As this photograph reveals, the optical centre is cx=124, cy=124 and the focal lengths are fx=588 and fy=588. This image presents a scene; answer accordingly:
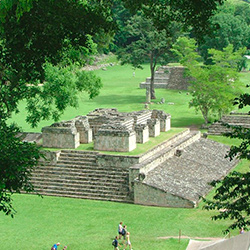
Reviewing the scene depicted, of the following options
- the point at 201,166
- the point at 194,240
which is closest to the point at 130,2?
the point at 194,240

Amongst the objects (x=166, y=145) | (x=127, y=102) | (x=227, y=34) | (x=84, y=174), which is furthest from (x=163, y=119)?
(x=227, y=34)

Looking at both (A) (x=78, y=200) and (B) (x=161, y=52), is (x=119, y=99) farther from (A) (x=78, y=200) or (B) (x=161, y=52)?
(A) (x=78, y=200)

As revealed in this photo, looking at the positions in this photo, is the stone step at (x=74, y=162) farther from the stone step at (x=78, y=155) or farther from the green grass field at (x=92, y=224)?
the green grass field at (x=92, y=224)

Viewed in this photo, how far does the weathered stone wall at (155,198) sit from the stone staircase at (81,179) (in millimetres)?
587

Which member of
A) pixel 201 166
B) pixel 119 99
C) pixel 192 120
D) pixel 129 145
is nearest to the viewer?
pixel 129 145

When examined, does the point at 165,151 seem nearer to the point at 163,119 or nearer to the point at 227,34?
the point at 163,119

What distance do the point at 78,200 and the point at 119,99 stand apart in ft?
87.1

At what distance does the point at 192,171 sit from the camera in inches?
1092

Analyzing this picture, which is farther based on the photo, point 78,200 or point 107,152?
point 107,152

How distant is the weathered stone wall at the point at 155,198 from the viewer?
24317 mm

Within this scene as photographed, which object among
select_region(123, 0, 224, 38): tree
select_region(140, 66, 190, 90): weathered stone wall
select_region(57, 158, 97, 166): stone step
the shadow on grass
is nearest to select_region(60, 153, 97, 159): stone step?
select_region(57, 158, 97, 166): stone step

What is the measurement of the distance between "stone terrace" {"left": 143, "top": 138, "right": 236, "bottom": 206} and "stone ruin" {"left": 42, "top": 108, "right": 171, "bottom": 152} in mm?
1874

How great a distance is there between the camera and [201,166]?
1137 inches

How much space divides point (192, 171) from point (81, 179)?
5311mm
